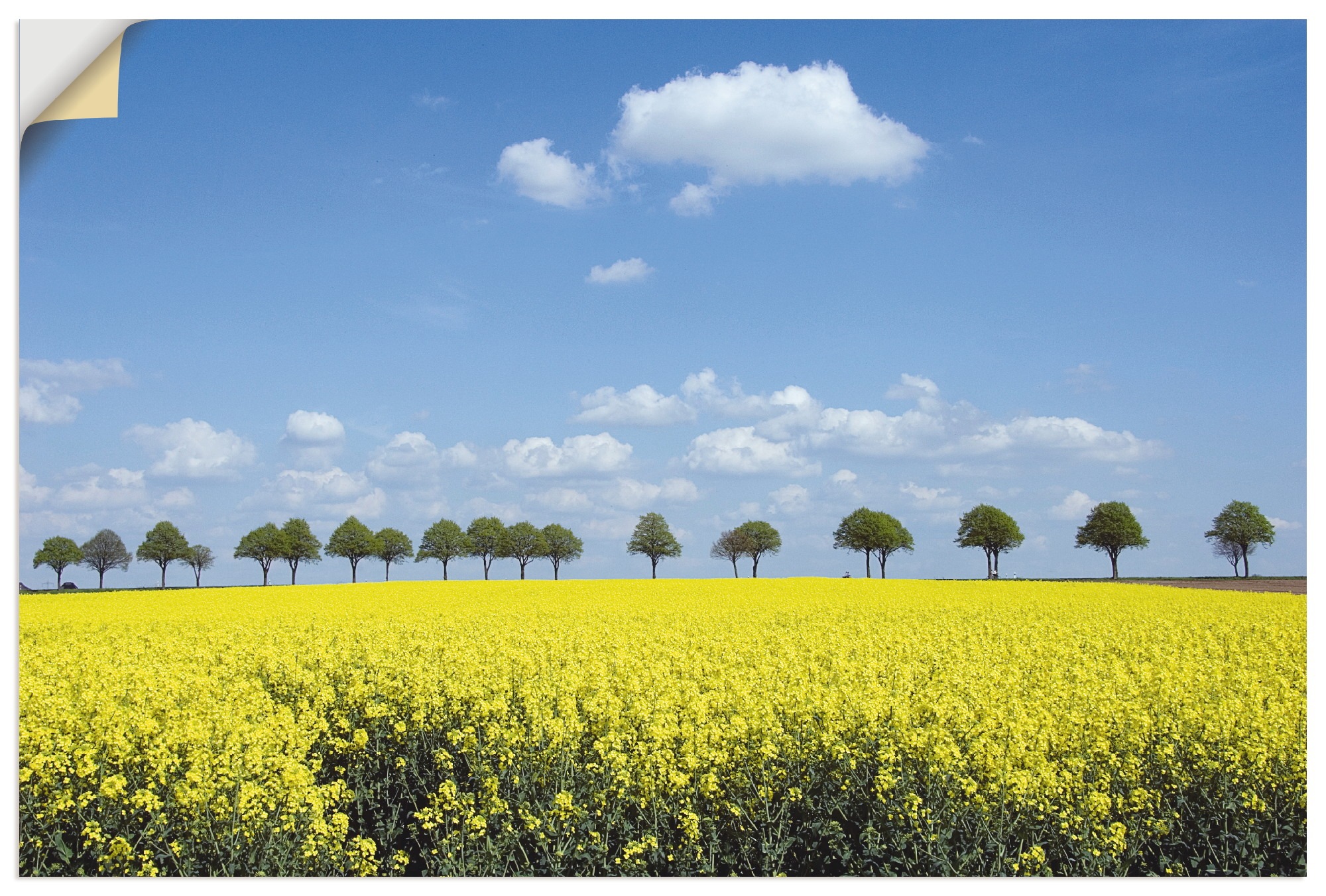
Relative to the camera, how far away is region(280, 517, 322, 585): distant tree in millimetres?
41719

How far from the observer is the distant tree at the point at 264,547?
41.7 metres

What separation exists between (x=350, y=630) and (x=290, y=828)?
5773 millimetres

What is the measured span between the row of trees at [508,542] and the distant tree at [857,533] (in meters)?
0.04

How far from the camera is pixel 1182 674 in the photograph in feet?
23.9

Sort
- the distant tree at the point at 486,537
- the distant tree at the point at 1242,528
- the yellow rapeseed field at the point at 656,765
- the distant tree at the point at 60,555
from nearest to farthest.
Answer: the yellow rapeseed field at the point at 656,765 → the distant tree at the point at 1242,528 → the distant tree at the point at 60,555 → the distant tree at the point at 486,537

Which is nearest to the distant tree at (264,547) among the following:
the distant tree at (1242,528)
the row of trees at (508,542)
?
the row of trees at (508,542)

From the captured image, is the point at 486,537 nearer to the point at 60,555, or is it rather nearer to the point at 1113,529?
the point at 60,555

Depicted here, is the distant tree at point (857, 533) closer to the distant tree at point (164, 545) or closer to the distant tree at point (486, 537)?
the distant tree at point (486, 537)

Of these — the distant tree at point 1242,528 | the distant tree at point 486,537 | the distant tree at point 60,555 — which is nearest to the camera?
the distant tree at point 1242,528

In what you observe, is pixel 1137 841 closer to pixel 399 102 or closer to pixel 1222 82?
pixel 1222 82

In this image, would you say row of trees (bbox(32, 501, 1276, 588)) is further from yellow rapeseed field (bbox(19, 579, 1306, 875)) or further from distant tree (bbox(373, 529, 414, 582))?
yellow rapeseed field (bbox(19, 579, 1306, 875))

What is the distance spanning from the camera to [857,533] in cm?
4616

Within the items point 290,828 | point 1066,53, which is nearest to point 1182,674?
point 1066,53

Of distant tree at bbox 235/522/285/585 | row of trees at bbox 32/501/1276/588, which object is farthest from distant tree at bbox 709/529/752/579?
distant tree at bbox 235/522/285/585
